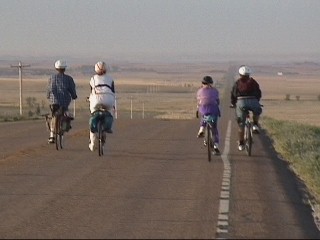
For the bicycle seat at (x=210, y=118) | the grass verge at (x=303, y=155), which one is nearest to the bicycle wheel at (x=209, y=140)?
the bicycle seat at (x=210, y=118)

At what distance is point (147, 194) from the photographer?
11.9 metres

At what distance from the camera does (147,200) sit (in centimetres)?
1137

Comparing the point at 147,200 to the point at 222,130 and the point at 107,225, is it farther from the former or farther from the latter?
the point at 222,130

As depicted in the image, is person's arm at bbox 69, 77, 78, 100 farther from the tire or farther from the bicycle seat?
the tire

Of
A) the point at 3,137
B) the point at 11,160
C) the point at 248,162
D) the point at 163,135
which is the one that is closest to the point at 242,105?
the point at 248,162

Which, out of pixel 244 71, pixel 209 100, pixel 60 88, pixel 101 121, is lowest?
pixel 101 121

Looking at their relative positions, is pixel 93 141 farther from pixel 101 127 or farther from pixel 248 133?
pixel 248 133

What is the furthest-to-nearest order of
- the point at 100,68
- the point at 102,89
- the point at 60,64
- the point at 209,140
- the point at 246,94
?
the point at 60,64 < the point at 246,94 < the point at 102,89 < the point at 100,68 < the point at 209,140

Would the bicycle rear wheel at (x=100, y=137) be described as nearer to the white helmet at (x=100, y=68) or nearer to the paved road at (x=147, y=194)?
the paved road at (x=147, y=194)

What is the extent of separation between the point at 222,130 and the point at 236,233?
57.1 feet

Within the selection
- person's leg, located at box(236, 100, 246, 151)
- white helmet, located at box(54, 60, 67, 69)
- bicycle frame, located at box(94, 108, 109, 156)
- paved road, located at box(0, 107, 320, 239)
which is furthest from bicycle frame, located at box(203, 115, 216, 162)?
white helmet, located at box(54, 60, 67, 69)

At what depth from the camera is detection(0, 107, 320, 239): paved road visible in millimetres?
9406

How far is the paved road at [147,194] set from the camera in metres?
9.41

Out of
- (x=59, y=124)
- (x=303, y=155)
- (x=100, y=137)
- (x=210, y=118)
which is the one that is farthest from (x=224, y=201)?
(x=59, y=124)
